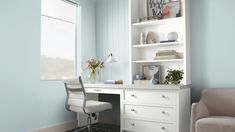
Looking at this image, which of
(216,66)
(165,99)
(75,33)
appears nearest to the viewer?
(165,99)

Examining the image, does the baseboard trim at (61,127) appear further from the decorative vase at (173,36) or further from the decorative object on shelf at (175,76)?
the decorative vase at (173,36)

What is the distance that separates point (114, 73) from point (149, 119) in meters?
1.37

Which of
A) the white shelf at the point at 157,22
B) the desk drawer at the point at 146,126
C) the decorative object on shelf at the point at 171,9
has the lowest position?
the desk drawer at the point at 146,126

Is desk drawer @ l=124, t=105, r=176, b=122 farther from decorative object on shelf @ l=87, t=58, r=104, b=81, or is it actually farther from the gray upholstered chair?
decorative object on shelf @ l=87, t=58, r=104, b=81

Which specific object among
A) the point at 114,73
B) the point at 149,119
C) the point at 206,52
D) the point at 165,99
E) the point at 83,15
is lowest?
the point at 149,119

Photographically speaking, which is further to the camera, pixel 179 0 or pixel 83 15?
pixel 83 15

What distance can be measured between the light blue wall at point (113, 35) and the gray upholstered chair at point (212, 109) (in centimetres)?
147

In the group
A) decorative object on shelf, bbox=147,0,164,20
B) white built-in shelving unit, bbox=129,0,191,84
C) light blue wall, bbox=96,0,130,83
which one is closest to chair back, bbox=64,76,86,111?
white built-in shelving unit, bbox=129,0,191,84

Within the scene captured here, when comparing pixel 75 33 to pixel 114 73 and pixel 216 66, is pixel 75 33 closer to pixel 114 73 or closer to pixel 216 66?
pixel 114 73

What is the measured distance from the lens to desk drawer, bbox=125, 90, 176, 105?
2.85 m

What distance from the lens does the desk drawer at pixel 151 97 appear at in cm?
285

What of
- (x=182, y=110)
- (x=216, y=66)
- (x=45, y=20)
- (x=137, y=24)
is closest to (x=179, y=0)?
(x=137, y=24)

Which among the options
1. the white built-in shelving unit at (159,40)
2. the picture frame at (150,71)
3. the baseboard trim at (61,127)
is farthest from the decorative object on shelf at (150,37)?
the baseboard trim at (61,127)

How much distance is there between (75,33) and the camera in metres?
4.09
